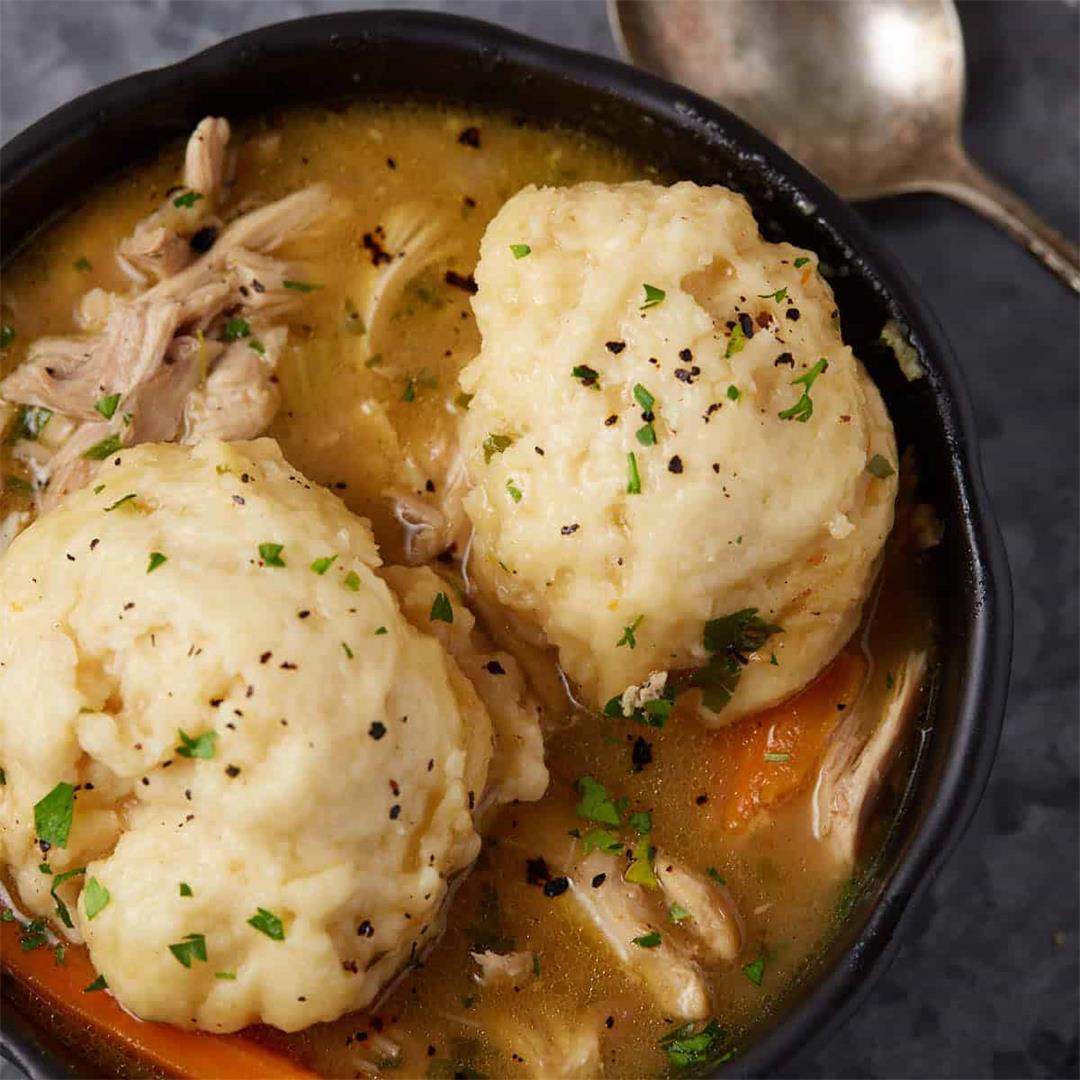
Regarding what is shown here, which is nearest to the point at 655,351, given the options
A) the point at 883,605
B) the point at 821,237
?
the point at 821,237

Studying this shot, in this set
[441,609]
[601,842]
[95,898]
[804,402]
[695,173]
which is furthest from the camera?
[695,173]

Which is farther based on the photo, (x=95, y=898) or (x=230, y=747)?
(x=95, y=898)

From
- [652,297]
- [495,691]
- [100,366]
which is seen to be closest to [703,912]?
[495,691]

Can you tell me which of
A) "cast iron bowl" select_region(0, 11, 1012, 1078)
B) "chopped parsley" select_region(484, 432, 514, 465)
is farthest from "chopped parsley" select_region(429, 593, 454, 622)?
"cast iron bowl" select_region(0, 11, 1012, 1078)

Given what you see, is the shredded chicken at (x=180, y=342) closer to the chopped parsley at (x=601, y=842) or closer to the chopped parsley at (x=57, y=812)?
the chopped parsley at (x=57, y=812)

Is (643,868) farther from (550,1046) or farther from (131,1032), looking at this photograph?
(131,1032)

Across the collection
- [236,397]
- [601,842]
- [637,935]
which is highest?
[236,397]

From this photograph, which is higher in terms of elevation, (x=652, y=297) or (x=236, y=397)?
(x=652, y=297)

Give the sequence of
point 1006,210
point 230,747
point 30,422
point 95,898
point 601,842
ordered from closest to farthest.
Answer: point 230,747 → point 95,898 → point 601,842 → point 30,422 → point 1006,210
